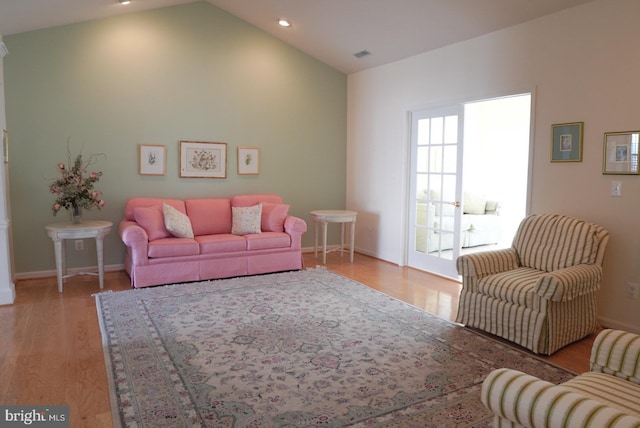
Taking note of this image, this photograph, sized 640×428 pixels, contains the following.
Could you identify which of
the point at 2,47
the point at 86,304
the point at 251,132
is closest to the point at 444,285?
the point at 251,132

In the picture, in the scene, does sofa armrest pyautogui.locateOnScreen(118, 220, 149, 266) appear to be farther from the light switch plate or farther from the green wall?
the light switch plate

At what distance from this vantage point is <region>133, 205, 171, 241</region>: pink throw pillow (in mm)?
4938

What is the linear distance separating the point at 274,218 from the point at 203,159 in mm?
1273

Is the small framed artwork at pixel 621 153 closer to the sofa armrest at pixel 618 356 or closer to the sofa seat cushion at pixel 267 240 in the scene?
the sofa armrest at pixel 618 356

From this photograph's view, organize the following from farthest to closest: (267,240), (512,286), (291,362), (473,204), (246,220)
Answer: (473,204)
(246,220)
(267,240)
(512,286)
(291,362)

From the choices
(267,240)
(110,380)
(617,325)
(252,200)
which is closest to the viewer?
(110,380)

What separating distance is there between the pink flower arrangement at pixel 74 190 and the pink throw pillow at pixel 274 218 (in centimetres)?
185

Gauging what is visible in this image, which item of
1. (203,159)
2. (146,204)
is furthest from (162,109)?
(146,204)

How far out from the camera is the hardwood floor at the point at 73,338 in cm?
254

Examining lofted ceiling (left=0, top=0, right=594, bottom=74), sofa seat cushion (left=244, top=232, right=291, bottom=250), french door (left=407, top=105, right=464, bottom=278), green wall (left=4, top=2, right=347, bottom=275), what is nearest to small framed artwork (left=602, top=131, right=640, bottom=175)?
lofted ceiling (left=0, top=0, right=594, bottom=74)

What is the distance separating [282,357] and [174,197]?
3.39 metres

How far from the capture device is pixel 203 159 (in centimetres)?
592

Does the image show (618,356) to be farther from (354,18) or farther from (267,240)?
(354,18)

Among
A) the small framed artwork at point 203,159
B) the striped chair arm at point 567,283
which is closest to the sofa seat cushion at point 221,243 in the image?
the small framed artwork at point 203,159
